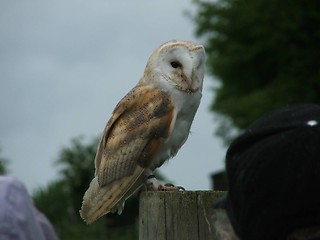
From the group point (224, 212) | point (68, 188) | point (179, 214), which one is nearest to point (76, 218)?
point (68, 188)

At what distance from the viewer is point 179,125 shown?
496cm

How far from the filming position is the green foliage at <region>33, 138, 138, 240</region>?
50.1 ft

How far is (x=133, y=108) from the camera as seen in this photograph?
492 centimetres

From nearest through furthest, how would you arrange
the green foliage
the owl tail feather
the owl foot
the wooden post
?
the wooden post → the owl foot → the owl tail feather → the green foliage

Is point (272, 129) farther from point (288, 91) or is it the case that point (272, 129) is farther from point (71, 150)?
point (288, 91)

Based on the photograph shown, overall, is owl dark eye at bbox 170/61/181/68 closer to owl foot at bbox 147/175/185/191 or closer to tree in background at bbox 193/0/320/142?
owl foot at bbox 147/175/185/191

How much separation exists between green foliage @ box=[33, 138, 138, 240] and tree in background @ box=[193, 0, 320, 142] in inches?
130

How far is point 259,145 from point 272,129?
0.04 meters

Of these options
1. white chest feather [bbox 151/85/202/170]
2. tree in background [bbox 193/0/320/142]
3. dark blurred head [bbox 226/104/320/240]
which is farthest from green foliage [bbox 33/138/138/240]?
dark blurred head [bbox 226/104/320/240]

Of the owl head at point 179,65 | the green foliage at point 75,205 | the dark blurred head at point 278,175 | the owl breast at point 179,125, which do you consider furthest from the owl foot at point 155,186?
the green foliage at point 75,205


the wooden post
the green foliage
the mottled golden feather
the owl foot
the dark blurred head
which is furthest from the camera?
the green foliage

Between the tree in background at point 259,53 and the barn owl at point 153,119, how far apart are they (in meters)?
14.1

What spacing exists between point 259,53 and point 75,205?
5217 millimetres

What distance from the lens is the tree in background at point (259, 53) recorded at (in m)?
19.6
